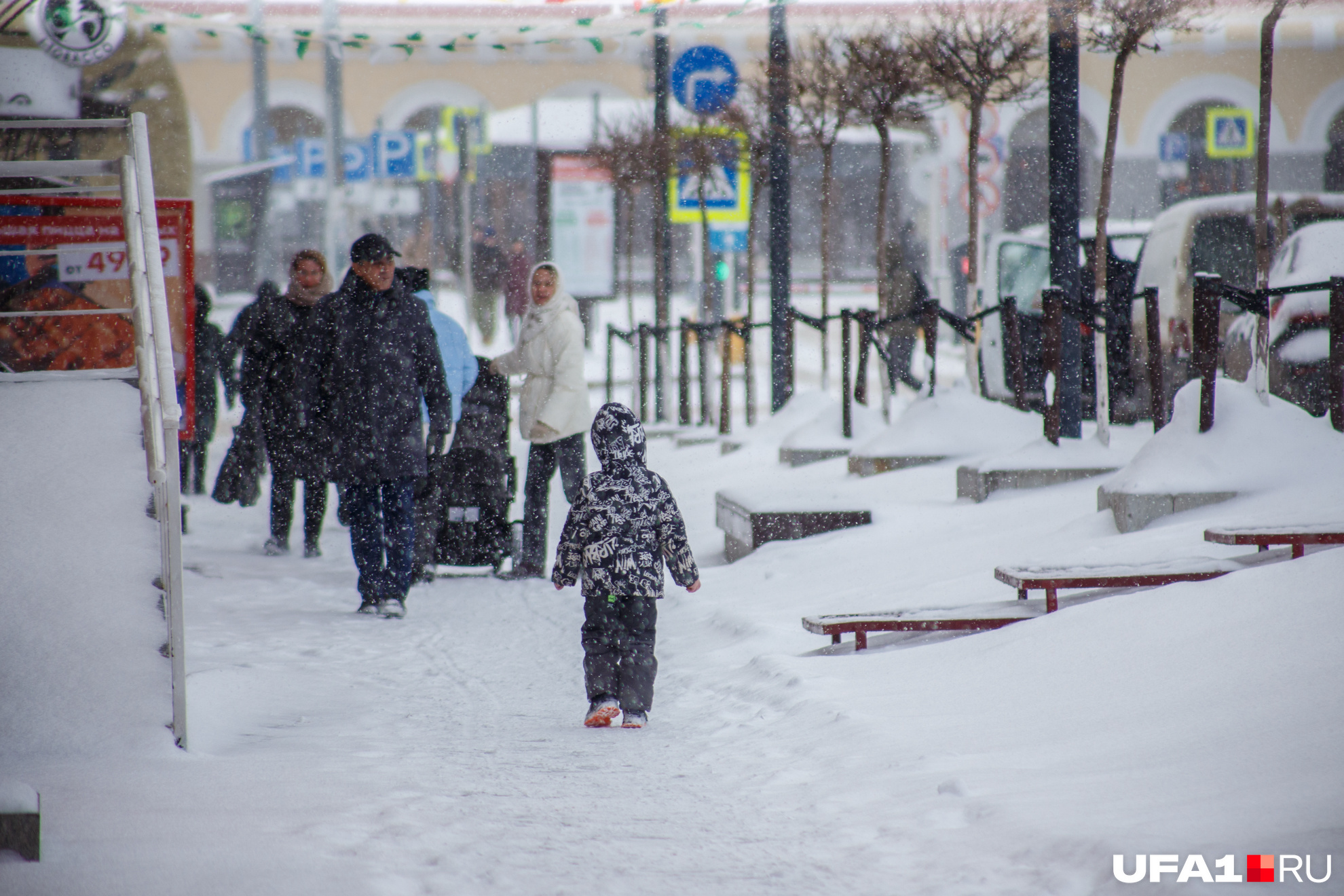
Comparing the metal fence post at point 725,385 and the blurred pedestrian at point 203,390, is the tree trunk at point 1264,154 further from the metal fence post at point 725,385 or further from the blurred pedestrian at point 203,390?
the blurred pedestrian at point 203,390

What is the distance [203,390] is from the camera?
12.1 m

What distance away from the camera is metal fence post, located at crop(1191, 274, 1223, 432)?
6.83 meters

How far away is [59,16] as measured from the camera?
11383mm

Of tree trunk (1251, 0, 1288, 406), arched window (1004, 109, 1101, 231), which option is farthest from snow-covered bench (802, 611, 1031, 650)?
arched window (1004, 109, 1101, 231)

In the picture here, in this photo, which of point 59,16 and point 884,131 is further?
point 884,131

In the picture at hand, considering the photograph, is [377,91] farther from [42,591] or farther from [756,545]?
[42,591]

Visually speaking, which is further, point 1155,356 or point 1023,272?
point 1023,272

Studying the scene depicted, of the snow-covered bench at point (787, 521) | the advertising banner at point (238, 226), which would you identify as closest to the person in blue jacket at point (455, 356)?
the snow-covered bench at point (787, 521)

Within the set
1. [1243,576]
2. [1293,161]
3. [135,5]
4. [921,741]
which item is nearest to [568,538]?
[921,741]

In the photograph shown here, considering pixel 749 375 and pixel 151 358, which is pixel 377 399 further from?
pixel 749 375

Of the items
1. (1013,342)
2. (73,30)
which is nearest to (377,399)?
(1013,342)

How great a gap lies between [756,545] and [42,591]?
451 cm

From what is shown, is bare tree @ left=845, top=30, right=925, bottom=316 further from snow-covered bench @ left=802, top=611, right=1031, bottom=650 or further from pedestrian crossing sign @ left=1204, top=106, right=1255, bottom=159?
pedestrian crossing sign @ left=1204, top=106, right=1255, bottom=159

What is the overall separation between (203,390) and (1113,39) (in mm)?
7203
